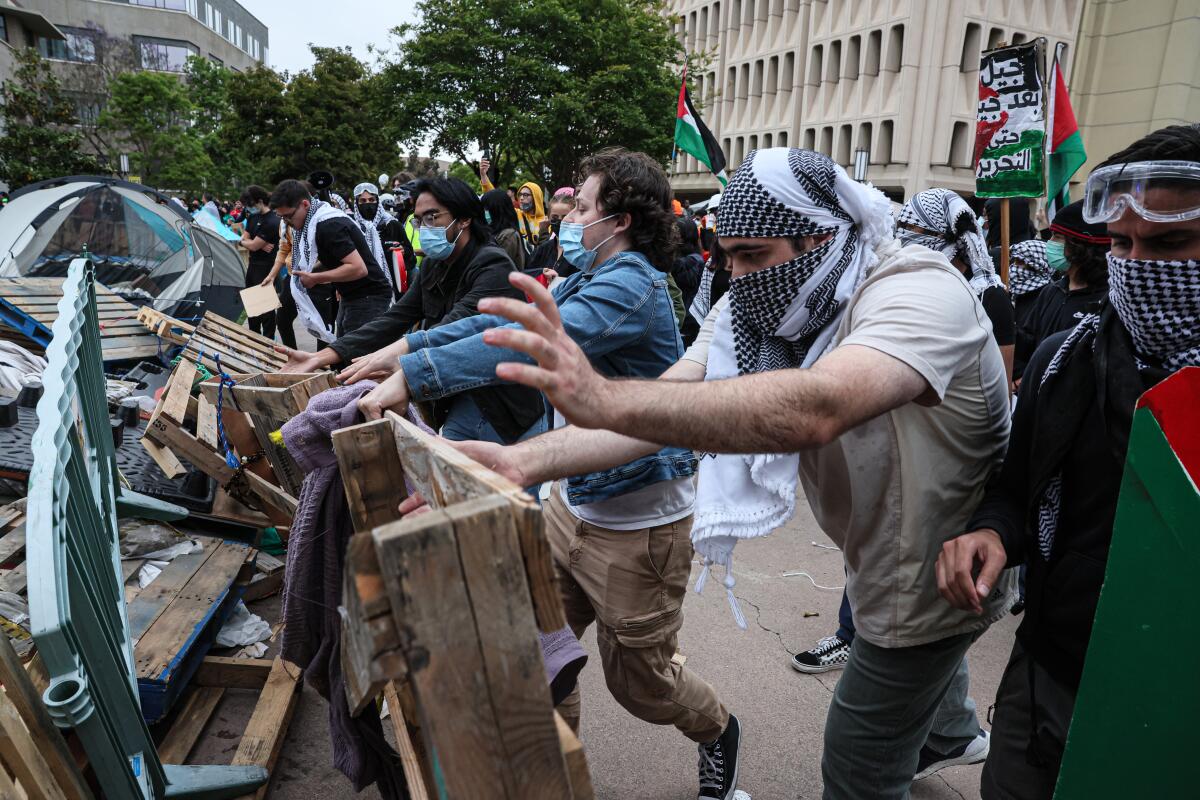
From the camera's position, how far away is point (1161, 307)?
4.62 ft

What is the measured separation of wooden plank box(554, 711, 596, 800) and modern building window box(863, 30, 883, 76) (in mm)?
35878

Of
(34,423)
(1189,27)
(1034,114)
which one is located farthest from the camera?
(1189,27)

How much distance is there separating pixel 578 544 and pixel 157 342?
518cm

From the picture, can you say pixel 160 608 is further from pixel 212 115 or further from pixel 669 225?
pixel 212 115

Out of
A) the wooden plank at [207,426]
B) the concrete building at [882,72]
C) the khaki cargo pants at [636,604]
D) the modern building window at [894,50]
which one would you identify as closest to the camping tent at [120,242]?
the wooden plank at [207,426]

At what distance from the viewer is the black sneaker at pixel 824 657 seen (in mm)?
3477

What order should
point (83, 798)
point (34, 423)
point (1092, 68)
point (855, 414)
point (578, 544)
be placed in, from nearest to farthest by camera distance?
point (855, 414) < point (83, 798) < point (578, 544) < point (34, 423) < point (1092, 68)

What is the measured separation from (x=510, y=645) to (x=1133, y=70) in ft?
131

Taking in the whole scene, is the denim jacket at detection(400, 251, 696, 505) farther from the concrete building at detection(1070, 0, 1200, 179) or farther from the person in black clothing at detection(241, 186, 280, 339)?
the concrete building at detection(1070, 0, 1200, 179)

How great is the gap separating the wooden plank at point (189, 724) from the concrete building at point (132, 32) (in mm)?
38780

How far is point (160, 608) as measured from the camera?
304cm

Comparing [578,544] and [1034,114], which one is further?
[1034,114]

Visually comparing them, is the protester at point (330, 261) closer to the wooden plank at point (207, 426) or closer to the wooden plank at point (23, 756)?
the wooden plank at point (207, 426)

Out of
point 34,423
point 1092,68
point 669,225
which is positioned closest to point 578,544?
point 669,225
